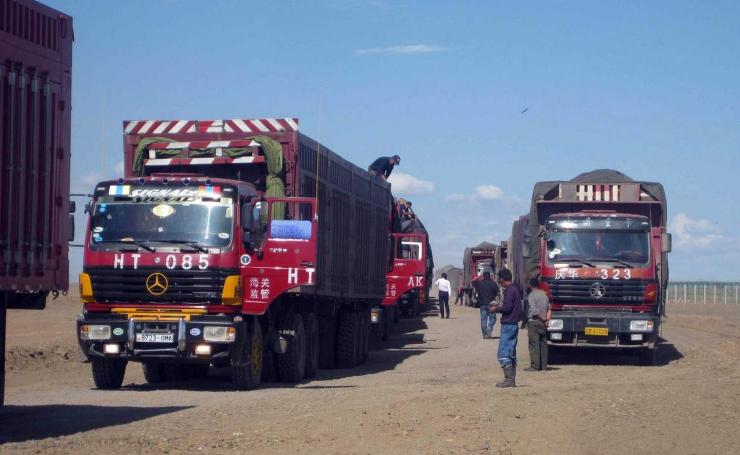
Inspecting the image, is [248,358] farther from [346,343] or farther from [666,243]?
[666,243]

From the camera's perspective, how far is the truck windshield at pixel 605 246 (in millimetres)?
23312

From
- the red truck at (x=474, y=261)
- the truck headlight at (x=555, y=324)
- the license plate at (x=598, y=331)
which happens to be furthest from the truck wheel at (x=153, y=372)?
the red truck at (x=474, y=261)

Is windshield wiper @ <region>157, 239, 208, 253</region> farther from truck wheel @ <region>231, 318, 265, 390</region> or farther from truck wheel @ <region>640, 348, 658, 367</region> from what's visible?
truck wheel @ <region>640, 348, 658, 367</region>

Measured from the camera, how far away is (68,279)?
1274 centimetres

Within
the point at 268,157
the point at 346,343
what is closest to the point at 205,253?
the point at 268,157

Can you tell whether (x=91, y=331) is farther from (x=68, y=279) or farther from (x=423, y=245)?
(x=423, y=245)

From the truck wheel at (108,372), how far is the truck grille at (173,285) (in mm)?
1299

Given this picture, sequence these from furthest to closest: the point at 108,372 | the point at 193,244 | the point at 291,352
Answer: the point at 291,352, the point at 108,372, the point at 193,244

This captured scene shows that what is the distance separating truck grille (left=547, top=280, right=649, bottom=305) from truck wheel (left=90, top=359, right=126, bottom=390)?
923cm

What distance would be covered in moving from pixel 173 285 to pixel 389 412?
4.25m

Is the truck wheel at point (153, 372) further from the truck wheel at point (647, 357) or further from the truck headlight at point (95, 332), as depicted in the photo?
the truck wheel at point (647, 357)

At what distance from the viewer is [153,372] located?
19250 mm

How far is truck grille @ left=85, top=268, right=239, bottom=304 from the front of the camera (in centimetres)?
1644

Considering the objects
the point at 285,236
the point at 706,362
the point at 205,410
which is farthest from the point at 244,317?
the point at 706,362
